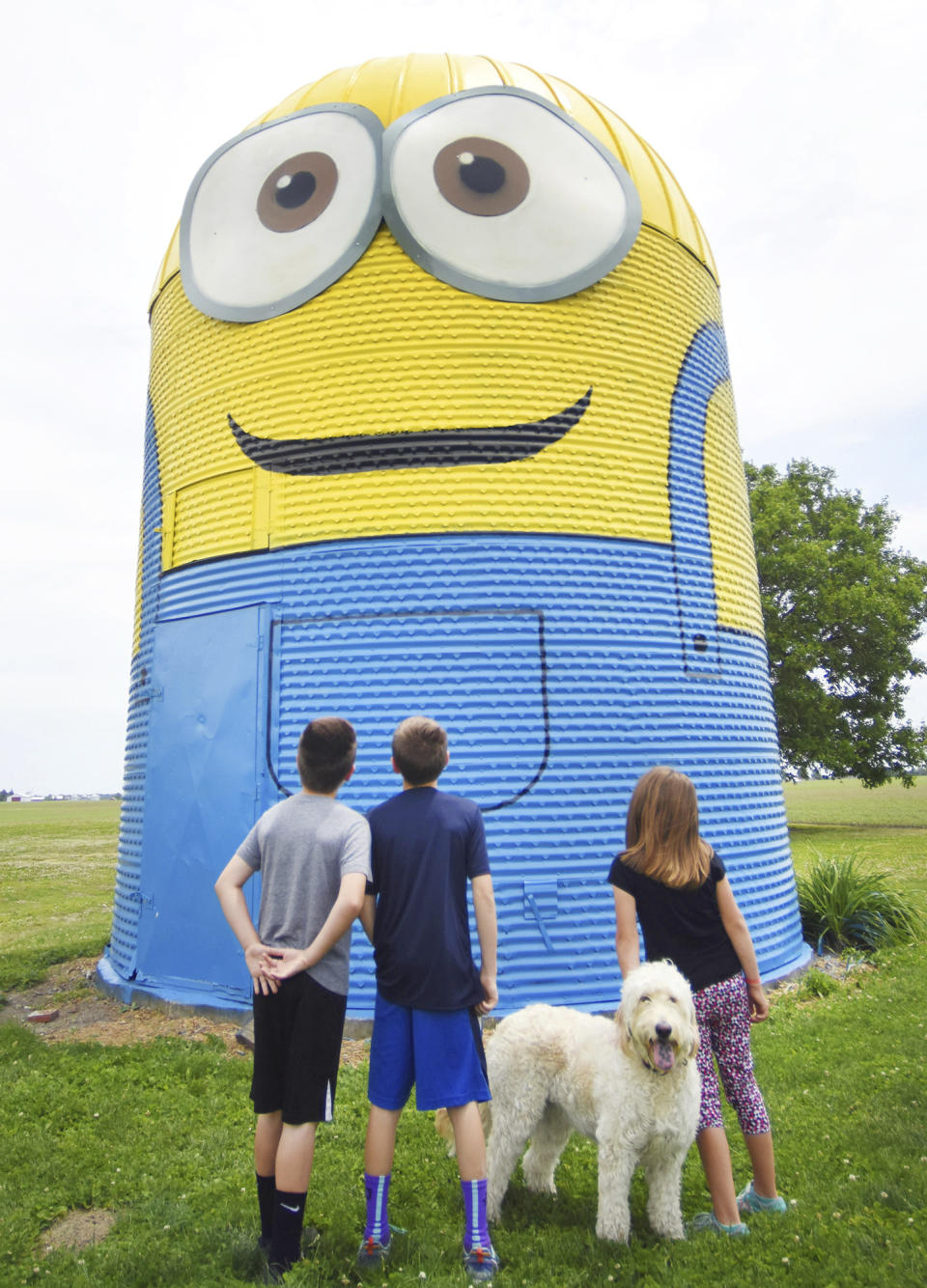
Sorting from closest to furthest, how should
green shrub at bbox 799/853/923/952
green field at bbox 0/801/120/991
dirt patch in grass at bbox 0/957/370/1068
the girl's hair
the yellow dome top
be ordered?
the girl's hair, dirt patch in grass at bbox 0/957/370/1068, the yellow dome top, green shrub at bbox 799/853/923/952, green field at bbox 0/801/120/991

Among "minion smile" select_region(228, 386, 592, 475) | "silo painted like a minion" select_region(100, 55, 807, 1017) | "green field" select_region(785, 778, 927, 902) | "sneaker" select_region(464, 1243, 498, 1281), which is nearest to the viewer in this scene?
"sneaker" select_region(464, 1243, 498, 1281)

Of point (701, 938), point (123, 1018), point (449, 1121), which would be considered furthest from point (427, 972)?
point (123, 1018)

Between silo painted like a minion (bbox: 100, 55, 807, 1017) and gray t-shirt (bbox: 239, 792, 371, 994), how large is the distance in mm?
3287

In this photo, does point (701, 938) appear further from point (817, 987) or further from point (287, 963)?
point (817, 987)

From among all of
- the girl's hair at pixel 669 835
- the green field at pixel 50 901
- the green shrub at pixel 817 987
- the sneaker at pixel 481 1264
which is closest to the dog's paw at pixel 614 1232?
the sneaker at pixel 481 1264

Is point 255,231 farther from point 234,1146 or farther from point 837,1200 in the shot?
point 837,1200

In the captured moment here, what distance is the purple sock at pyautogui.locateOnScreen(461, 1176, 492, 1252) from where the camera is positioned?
3.17 metres

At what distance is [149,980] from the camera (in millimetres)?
7531

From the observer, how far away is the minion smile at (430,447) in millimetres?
7137

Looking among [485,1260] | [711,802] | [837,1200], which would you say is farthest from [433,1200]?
[711,802]

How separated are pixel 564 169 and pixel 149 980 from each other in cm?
812

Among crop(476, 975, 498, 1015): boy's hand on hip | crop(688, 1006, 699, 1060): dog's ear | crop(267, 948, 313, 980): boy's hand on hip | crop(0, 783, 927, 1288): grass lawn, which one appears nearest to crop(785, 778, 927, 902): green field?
crop(0, 783, 927, 1288): grass lawn

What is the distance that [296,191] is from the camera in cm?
784

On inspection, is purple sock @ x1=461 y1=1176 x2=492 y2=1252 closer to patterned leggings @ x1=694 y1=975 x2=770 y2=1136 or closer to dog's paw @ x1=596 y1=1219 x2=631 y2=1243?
dog's paw @ x1=596 y1=1219 x2=631 y2=1243
